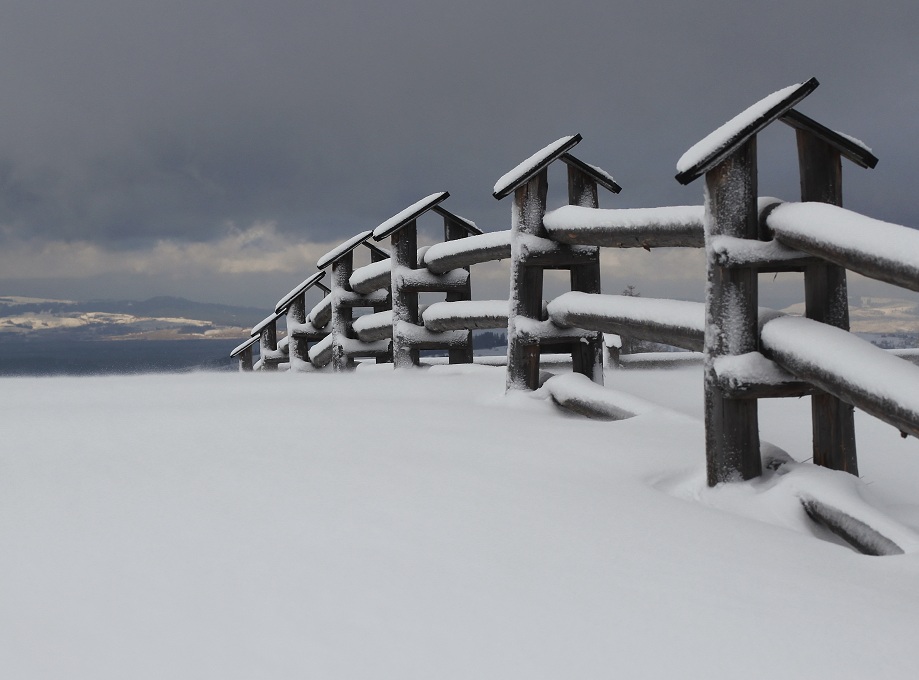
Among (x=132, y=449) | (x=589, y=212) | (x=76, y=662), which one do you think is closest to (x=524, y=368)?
(x=589, y=212)

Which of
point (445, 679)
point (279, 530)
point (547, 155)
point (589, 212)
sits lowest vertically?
point (445, 679)

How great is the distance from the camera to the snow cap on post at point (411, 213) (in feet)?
23.6

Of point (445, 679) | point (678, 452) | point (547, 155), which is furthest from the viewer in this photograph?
point (547, 155)

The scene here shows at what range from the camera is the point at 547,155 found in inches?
200

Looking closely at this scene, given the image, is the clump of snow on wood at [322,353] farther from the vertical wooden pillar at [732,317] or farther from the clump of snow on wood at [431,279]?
the vertical wooden pillar at [732,317]

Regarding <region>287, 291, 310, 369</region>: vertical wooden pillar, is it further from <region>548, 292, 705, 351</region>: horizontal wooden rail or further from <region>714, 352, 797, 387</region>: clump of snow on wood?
<region>714, 352, 797, 387</region>: clump of snow on wood

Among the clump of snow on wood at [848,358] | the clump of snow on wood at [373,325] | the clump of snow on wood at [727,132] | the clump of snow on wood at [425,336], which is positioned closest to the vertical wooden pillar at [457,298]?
the clump of snow on wood at [425,336]

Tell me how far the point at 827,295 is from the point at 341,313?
6.93 metres

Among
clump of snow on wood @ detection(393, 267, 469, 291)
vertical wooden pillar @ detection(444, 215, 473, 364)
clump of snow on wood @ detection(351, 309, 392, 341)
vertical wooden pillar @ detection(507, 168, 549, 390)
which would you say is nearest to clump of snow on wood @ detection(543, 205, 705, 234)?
vertical wooden pillar @ detection(507, 168, 549, 390)

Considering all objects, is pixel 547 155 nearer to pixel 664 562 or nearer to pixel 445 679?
pixel 664 562

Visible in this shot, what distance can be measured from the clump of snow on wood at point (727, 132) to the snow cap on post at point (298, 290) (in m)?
8.51


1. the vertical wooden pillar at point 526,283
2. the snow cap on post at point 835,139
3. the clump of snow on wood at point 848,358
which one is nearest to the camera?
the clump of snow on wood at point 848,358

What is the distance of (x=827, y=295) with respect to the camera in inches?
127

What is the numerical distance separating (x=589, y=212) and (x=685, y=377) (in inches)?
143
